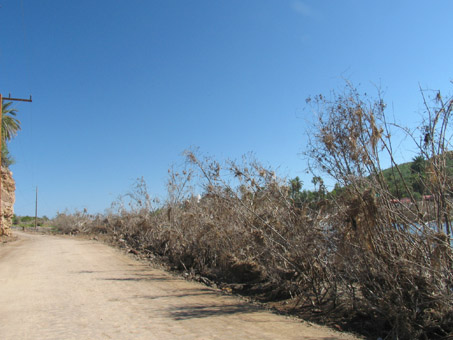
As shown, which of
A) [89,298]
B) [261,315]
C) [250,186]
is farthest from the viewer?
[250,186]

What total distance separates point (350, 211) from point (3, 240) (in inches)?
991

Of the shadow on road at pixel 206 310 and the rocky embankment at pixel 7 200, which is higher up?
the rocky embankment at pixel 7 200

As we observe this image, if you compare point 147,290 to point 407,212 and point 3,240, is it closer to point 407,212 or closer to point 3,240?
point 407,212

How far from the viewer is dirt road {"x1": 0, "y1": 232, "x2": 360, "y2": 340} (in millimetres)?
5234

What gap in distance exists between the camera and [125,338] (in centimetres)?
498

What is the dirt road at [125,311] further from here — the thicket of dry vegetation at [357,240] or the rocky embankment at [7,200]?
the rocky embankment at [7,200]

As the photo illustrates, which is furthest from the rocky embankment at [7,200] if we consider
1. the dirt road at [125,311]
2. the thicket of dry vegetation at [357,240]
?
the thicket of dry vegetation at [357,240]

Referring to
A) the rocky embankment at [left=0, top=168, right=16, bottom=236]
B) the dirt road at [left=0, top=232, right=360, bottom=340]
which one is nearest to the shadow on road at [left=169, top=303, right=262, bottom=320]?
the dirt road at [left=0, top=232, right=360, bottom=340]

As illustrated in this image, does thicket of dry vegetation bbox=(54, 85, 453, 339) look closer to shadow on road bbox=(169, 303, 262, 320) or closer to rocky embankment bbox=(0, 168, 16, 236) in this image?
shadow on road bbox=(169, 303, 262, 320)

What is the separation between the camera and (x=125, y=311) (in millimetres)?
6430

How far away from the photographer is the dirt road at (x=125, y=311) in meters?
5.23

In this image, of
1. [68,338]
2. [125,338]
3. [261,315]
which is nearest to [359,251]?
[261,315]

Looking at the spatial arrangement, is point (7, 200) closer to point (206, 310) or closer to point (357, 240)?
point (206, 310)

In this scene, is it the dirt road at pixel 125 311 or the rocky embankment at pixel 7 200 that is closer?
the dirt road at pixel 125 311
